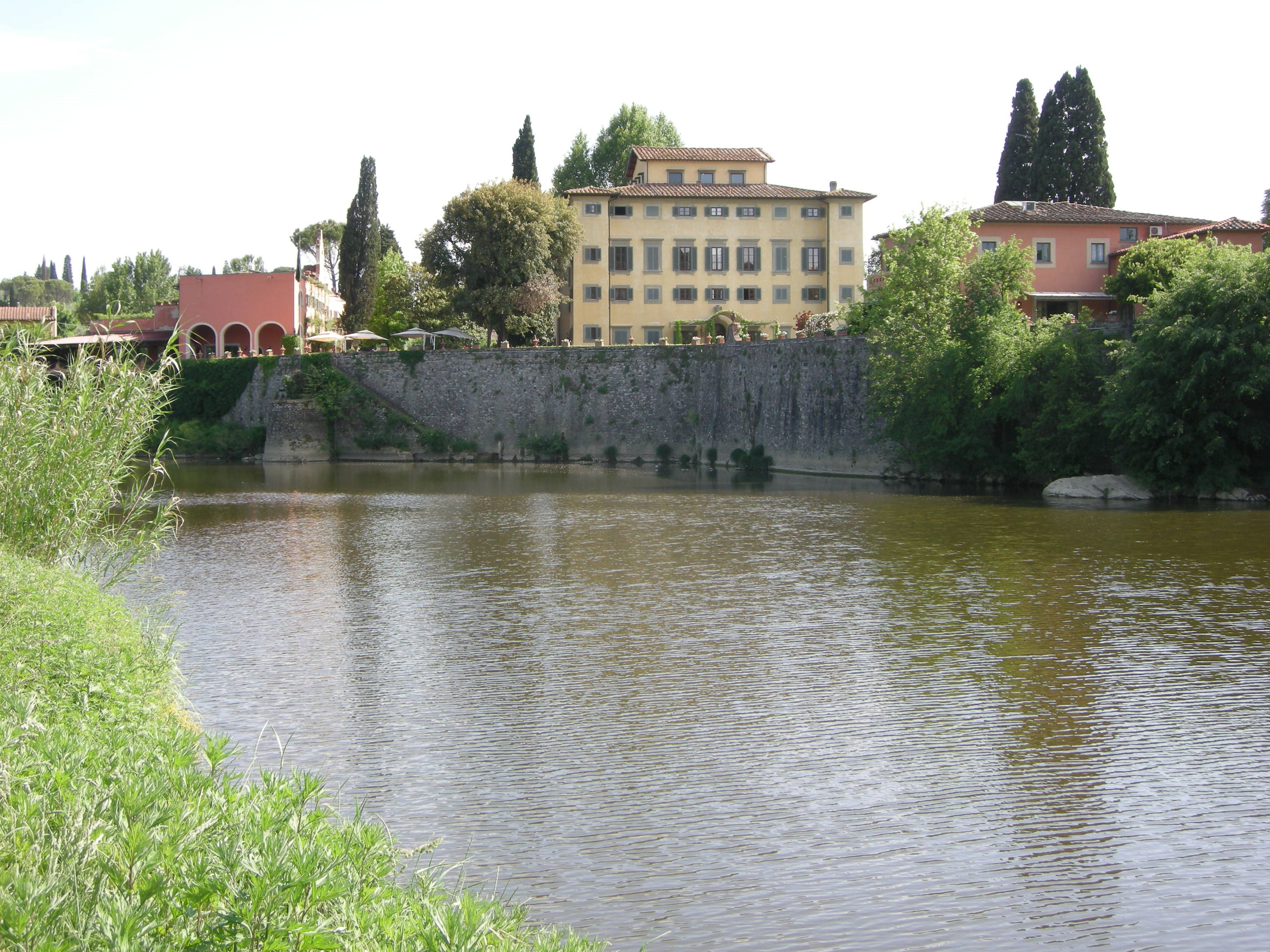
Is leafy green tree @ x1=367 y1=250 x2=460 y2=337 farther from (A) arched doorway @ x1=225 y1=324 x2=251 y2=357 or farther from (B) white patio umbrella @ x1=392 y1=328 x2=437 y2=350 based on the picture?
(A) arched doorway @ x1=225 y1=324 x2=251 y2=357

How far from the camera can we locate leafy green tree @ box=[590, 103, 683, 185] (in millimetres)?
76812

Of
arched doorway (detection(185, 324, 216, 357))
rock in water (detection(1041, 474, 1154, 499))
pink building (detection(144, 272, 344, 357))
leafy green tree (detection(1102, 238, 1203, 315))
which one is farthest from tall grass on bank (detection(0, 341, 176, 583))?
arched doorway (detection(185, 324, 216, 357))

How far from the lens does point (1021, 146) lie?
6172 centimetres

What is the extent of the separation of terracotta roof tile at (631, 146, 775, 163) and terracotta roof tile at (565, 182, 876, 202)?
5.86 feet

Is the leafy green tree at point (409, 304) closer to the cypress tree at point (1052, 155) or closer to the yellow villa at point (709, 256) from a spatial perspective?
the yellow villa at point (709, 256)

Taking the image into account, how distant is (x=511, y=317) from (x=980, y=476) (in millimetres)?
25978

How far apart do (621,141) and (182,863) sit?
7587cm

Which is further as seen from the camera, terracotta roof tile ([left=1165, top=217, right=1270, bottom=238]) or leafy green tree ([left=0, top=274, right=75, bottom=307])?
leafy green tree ([left=0, top=274, right=75, bottom=307])

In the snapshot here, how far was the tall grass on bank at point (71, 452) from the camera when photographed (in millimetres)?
11117

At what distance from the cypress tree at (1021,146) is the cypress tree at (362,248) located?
3452 cm

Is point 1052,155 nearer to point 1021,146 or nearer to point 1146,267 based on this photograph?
point 1021,146

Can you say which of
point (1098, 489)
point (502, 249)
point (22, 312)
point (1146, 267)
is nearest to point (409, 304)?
point (502, 249)

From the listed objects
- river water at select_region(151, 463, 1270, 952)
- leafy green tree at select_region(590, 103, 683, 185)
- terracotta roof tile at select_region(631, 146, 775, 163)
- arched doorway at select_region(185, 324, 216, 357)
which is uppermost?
leafy green tree at select_region(590, 103, 683, 185)

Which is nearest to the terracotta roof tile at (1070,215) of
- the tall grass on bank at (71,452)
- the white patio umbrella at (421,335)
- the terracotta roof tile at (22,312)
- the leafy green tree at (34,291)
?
the white patio umbrella at (421,335)
